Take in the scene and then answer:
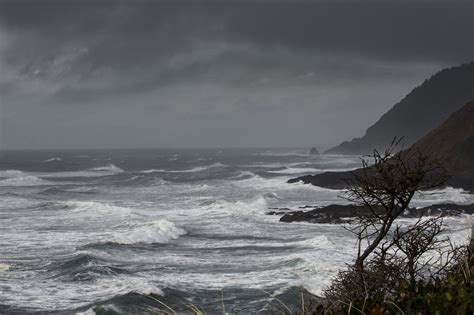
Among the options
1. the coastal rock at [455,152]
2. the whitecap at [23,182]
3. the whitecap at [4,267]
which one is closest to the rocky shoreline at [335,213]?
the coastal rock at [455,152]

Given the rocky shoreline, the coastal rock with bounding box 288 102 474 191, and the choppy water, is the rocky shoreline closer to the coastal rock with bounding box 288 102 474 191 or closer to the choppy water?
the choppy water

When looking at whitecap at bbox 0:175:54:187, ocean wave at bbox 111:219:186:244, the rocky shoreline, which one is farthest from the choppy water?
whitecap at bbox 0:175:54:187

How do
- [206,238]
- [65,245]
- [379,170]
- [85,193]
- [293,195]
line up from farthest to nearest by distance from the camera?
[85,193], [293,195], [206,238], [65,245], [379,170]

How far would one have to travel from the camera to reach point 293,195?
58.7m

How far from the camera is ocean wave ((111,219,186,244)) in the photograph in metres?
30.0

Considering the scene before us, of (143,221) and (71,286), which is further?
(143,221)

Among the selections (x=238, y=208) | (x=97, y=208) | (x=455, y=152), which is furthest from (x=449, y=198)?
(x=97, y=208)

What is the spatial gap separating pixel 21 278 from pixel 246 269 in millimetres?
8514

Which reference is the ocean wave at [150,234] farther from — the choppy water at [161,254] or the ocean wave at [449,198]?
the ocean wave at [449,198]

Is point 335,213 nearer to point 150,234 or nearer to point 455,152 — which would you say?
point 150,234

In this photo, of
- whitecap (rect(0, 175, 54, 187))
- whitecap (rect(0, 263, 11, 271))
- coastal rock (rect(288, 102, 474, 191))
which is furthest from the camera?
whitecap (rect(0, 175, 54, 187))

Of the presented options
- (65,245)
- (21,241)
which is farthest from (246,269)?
(21,241)

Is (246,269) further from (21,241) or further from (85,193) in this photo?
(85,193)

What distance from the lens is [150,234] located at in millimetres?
31047
